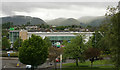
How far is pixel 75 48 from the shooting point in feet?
62.3

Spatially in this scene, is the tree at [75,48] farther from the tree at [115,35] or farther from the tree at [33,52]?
the tree at [115,35]

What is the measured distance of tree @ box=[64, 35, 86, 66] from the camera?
62.4 ft

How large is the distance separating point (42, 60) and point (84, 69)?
5307 mm

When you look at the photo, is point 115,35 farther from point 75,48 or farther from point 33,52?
point 33,52

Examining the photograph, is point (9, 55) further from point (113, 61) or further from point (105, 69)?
point (113, 61)

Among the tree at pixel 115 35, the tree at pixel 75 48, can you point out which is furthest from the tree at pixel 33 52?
the tree at pixel 115 35

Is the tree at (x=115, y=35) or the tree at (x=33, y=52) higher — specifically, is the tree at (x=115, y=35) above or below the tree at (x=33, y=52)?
above

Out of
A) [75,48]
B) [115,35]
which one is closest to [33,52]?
[75,48]

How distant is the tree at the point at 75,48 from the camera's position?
62.4 ft

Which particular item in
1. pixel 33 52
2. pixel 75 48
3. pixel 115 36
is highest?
pixel 115 36

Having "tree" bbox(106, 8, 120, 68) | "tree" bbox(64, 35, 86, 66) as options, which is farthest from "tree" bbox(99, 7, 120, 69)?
"tree" bbox(64, 35, 86, 66)

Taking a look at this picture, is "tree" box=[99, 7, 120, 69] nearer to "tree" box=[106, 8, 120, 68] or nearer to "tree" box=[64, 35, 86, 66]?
"tree" box=[106, 8, 120, 68]

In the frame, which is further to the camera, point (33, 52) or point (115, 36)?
point (33, 52)

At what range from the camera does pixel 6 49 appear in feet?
139
